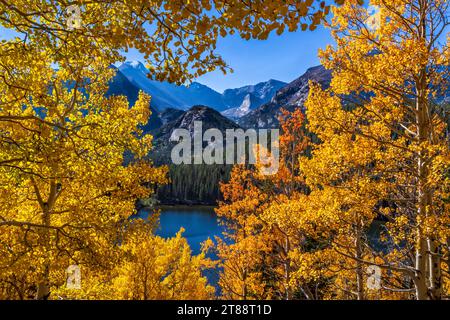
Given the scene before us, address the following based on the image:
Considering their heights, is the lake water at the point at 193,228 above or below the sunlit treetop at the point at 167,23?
below

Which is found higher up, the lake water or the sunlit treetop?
the sunlit treetop

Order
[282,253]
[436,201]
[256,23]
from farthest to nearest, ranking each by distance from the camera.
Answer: [282,253]
[436,201]
[256,23]

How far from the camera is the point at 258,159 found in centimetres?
1434

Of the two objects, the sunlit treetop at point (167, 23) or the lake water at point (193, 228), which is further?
the lake water at point (193, 228)

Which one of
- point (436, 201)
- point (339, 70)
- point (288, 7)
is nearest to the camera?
point (288, 7)

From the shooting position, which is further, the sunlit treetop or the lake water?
the lake water

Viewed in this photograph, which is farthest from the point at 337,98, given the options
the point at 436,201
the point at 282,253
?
the point at 282,253

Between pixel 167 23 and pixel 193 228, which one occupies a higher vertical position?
pixel 167 23

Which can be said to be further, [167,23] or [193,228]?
[193,228]

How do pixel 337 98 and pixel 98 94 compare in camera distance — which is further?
pixel 98 94

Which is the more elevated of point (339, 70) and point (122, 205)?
point (339, 70)

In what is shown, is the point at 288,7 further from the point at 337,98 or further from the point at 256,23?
the point at 337,98

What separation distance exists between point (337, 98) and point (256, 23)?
14.9 feet
